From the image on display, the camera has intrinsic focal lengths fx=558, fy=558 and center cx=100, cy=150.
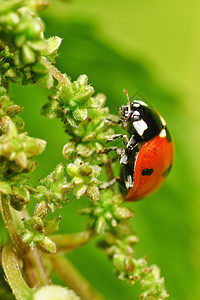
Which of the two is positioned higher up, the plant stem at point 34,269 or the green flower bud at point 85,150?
the green flower bud at point 85,150

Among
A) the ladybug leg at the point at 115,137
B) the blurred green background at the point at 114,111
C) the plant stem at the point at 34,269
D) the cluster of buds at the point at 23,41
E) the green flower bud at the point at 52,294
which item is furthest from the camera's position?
the blurred green background at the point at 114,111

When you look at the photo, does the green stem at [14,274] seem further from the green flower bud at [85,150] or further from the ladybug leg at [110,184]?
the ladybug leg at [110,184]

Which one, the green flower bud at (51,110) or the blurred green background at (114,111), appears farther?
the blurred green background at (114,111)

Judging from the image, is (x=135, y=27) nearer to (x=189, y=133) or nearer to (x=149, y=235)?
(x=189, y=133)

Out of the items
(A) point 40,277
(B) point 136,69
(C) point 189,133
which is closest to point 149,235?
(C) point 189,133

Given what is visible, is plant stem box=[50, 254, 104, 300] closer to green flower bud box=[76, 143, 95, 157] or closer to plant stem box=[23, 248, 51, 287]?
plant stem box=[23, 248, 51, 287]

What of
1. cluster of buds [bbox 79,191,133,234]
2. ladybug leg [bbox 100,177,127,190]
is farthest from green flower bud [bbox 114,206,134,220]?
ladybug leg [bbox 100,177,127,190]

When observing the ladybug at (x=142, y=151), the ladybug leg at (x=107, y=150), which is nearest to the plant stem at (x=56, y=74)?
the ladybug leg at (x=107, y=150)
